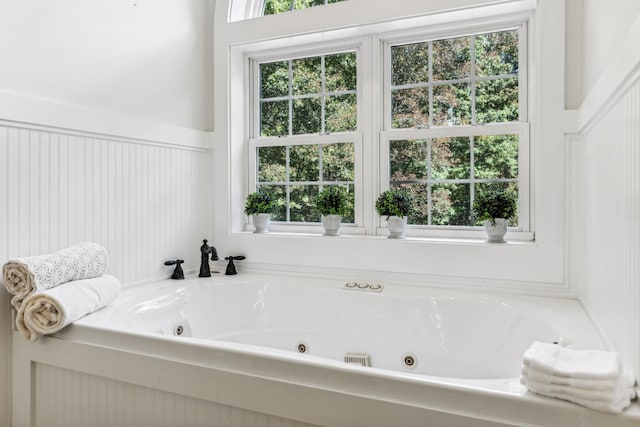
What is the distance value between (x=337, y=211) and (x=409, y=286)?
1.90 ft

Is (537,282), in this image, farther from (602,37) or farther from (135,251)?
(135,251)

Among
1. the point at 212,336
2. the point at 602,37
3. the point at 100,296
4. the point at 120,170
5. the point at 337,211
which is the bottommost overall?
the point at 212,336

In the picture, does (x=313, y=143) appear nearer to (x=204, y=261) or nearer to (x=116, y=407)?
(x=204, y=261)

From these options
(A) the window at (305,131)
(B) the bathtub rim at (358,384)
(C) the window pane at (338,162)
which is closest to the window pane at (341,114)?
(A) the window at (305,131)

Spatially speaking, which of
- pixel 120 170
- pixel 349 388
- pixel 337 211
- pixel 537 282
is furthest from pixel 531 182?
pixel 120 170

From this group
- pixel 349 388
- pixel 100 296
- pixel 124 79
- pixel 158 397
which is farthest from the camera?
pixel 124 79

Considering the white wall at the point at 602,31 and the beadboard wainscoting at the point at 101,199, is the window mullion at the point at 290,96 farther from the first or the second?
the white wall at the point at 602,31

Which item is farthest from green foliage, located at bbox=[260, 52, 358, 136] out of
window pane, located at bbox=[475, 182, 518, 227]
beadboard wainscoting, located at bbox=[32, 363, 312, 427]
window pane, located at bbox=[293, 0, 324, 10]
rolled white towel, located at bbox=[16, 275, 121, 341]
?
beadboard wainscoting, located at bbox=[32, 363, 312, 427]

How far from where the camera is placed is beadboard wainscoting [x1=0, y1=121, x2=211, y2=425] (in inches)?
62.7

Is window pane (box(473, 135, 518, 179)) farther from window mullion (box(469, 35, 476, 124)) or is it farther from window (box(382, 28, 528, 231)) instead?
window mullion (box(469, 35, 476, 124))

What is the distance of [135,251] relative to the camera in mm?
2150

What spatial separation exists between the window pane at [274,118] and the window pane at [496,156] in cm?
117

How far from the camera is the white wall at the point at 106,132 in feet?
5.27

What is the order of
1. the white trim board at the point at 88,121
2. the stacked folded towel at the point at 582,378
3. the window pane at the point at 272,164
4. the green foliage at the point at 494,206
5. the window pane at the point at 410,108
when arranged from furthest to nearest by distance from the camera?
the window pane at the point at 272,164 → the window pane at the point at 410,108 → the green foliage at the point at 494,206 → the white trim board at the point at 88,121 → the stacked folded towel at the point at 582,378
